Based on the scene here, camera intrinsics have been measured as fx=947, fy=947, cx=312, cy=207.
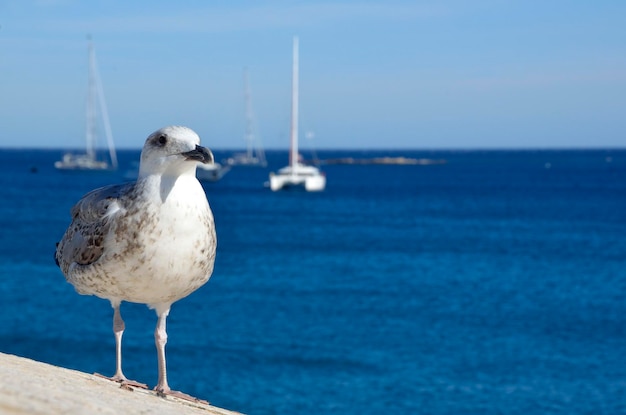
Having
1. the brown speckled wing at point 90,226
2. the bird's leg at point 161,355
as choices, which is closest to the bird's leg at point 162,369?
the bird's leg at point 161,355

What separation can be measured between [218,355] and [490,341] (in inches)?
364

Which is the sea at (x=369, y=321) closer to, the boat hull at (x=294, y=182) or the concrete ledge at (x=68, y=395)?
the concrete ledge at (x=68, y=395)

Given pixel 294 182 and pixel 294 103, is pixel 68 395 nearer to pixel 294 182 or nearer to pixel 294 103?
pixel 294 103

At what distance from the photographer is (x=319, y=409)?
24312 millimetres

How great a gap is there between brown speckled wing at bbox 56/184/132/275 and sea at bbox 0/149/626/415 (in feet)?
58.7

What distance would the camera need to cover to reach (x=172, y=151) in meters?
5.78

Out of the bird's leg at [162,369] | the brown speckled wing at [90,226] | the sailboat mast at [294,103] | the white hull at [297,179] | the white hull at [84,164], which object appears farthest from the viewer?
the white hull at [84,164]

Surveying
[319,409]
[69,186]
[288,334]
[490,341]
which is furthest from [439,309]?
[69,186]

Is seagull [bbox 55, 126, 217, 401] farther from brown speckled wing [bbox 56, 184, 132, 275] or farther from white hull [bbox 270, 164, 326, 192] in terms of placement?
white hull [bbox 270, 164, 326, 192]

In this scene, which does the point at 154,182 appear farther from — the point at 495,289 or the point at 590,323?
the point at 495,289

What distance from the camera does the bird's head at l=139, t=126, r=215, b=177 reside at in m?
5.75

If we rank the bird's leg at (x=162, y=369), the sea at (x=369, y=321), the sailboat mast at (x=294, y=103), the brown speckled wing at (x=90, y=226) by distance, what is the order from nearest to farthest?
the brown speckled wing at (x=90, y=226)
the bird's leg at (x=162, y=369)
the sea at (x=369, y=321)
the sailboat mast at (x=294, y=103)

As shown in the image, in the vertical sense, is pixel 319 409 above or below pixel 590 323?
below

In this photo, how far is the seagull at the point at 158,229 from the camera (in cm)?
578
